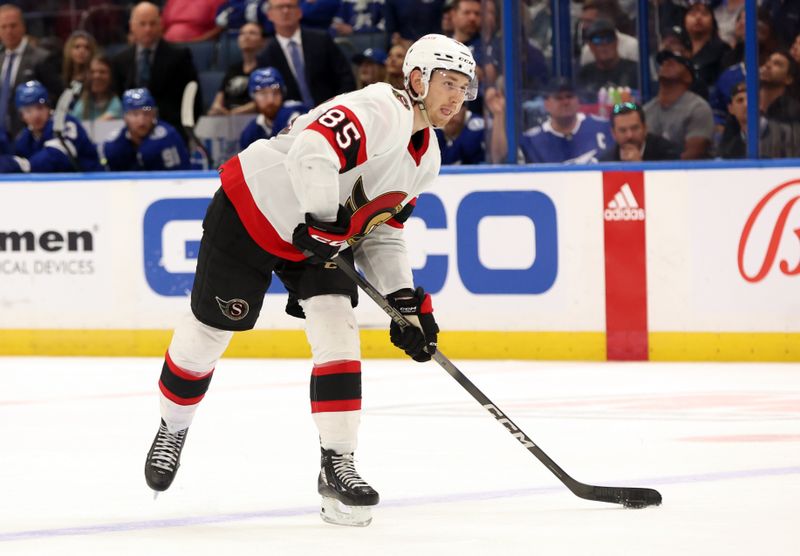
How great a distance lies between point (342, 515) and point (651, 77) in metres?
3.63

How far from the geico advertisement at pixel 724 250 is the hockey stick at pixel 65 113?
2905 mm

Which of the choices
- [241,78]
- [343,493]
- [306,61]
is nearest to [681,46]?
[306,61]

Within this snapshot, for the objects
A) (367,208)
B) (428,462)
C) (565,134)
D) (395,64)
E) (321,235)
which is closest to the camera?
(321,235)

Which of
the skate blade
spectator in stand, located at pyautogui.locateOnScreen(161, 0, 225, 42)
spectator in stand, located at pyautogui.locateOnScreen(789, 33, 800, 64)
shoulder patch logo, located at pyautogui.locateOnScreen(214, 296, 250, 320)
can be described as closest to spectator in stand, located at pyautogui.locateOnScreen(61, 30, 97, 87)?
spectator in stand, located at pyautogui.locateOnScreen(161, 0, 225, 42)

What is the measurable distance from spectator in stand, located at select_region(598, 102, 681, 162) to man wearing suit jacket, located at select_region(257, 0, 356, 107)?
144 cm

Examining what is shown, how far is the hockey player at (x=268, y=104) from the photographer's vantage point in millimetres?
7195

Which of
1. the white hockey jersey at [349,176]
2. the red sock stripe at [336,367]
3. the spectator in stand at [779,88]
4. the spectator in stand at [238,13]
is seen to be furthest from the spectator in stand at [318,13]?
the red sock stripe at [336,367]

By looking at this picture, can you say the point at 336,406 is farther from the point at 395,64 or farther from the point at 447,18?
the point at 447,18

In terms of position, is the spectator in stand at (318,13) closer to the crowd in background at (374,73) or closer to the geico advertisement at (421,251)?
the crowd in background at (374,73)

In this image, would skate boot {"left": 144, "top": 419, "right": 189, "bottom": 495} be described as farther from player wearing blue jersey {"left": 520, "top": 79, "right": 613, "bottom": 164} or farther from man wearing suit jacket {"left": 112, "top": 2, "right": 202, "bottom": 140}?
man wearing suit jacket {"left": 112, "top": 2, "right": 202, "bottom": 140}

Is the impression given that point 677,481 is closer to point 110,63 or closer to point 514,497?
point 514,497

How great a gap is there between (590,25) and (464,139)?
0.78 m

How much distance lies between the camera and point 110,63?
312 inches

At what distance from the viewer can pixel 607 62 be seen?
6477mm
